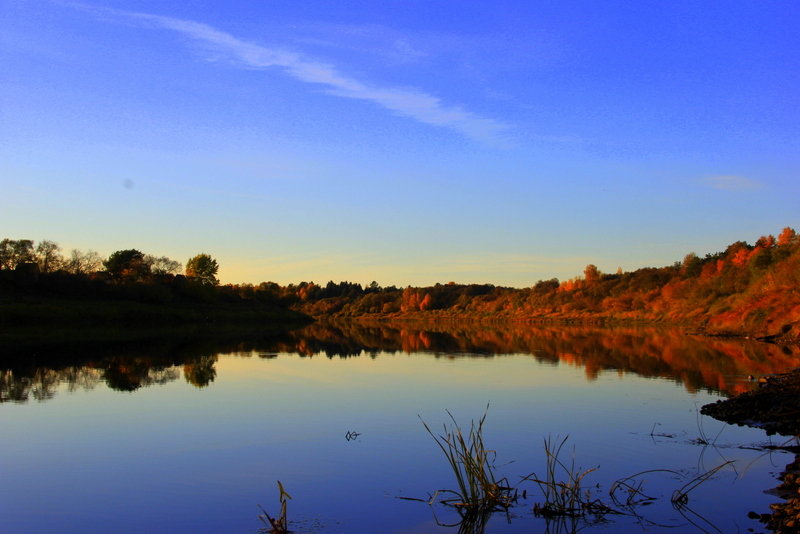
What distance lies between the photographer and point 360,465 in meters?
13.8

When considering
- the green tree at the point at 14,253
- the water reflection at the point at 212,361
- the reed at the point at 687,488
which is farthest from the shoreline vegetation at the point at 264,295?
the reed at the point at 687,488

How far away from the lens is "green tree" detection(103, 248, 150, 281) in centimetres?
10675

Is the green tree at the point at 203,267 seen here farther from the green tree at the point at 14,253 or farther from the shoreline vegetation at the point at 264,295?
the green tree at the point at 14,253

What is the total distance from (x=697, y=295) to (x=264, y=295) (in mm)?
84592

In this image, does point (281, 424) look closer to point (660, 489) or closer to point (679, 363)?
point (660, 489)

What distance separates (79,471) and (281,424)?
614 cm

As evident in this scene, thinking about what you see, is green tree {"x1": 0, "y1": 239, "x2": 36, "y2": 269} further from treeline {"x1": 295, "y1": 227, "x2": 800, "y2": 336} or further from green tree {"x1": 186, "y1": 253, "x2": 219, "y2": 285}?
treeline {"x1": 295, "y1": 227, "x2": 800, "y2": 336}

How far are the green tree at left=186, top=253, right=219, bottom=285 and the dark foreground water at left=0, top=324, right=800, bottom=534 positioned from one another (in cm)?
10568

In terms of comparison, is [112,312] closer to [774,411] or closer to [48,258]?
[48,258]

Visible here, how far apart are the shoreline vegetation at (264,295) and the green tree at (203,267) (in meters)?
0.21

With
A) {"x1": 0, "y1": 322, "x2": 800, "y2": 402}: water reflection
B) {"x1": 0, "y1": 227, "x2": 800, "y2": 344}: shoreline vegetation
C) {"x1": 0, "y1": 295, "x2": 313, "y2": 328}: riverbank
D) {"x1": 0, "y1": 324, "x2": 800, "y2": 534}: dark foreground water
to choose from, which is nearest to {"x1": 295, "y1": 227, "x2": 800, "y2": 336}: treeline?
{"x1": 0, "y1": 227, "x2": 800, "y2": 344}: shoreline vegetation

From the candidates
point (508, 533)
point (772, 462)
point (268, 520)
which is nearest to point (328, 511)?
point (268, 520)

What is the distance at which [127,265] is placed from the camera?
109 m

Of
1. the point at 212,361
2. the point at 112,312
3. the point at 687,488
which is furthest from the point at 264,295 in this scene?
the point at 687,488
